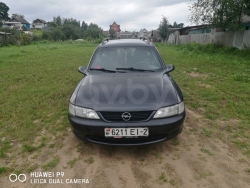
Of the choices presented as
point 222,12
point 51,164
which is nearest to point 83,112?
point 51,164

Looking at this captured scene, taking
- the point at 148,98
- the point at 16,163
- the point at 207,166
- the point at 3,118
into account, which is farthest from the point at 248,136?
the point at 3,118

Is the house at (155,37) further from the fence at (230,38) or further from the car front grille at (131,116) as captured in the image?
the car front grille at (131,116)

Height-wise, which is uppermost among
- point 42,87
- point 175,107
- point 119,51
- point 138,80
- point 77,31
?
point 77,31

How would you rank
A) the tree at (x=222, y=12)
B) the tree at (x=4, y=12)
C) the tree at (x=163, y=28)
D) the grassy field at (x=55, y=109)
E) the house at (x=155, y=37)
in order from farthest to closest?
the tree at (x=4, y=12) → the house at (x=155, y=37) → the tree at (x=163, y=28) → the tree at (x=222, y=12) → the grassy field at (x=55, y=109)

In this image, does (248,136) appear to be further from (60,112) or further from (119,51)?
(60,112)

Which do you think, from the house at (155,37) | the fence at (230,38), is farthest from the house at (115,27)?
the fence at (230,38)

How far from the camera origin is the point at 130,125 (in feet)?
7.55

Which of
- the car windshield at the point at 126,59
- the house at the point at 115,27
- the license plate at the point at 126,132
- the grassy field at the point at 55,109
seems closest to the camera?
the license plate at the point at 126,132

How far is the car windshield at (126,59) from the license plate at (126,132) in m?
→ 1.38

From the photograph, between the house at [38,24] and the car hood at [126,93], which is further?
the house at [38,24]

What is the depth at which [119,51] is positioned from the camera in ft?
12.3

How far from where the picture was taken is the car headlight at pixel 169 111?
93.9 inches

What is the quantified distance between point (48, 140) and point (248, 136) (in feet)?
10.7

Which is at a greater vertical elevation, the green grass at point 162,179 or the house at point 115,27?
the house at point 115,27
